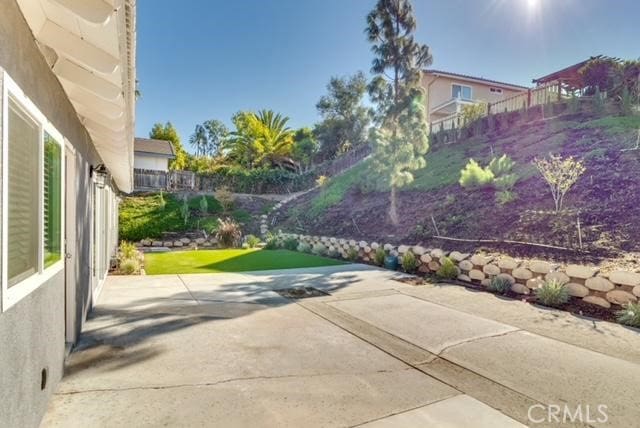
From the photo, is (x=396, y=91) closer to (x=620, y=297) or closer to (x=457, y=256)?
(x=457, y=256)

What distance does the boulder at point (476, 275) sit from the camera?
24.8 feet

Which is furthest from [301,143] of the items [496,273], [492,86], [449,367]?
[449,367]

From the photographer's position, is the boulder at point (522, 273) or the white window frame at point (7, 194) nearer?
the white window frame at point (7, 194)

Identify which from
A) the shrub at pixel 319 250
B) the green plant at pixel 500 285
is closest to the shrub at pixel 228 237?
the shrub at pixel 319 250

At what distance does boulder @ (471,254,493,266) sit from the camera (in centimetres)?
757

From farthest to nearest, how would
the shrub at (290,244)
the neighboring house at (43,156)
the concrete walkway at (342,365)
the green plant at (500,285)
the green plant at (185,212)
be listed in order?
the green plant at (185,212) → the shrub at (290,244) → the green plant at (500,285) → the concrete walkway at (342,365) → the neighboring house at (43,156)

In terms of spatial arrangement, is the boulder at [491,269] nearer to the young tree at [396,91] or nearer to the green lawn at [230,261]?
the green lawn at [230,261]

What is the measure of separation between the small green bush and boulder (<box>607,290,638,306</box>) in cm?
650

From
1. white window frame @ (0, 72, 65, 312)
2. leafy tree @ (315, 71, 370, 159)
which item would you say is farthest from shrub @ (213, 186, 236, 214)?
white window frame @ (0, 72, 65, 312)

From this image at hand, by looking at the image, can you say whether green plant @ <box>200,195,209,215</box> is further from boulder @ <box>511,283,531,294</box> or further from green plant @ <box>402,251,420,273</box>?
boulder @ <box>511,283,531,294</box>

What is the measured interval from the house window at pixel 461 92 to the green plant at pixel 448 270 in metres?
21.5

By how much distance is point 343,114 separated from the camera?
96.3ft

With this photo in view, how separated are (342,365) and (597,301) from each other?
179 inches

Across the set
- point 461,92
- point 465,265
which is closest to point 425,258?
point 465,265
